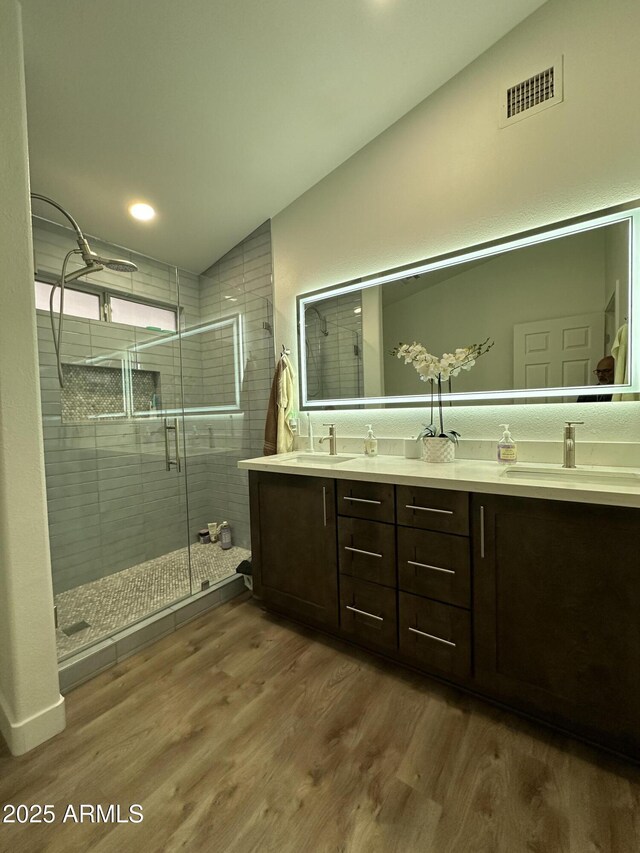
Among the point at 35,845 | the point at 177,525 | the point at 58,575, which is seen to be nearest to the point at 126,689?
the point at 35,845

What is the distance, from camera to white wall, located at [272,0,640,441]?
1.46 meters

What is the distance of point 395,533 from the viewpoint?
1.52 m

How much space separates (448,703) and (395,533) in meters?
0.67

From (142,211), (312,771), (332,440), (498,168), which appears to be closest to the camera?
(312,771)

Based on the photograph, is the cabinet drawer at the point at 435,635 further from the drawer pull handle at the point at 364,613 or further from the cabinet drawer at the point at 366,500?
the cabinet drawer at the point at 366,500

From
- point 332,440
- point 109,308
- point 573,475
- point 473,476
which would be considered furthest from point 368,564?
point 109,308

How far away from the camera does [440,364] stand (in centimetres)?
183

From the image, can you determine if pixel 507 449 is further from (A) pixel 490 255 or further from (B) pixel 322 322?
(B) pixel 322 322

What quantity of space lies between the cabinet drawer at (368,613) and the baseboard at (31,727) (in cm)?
117

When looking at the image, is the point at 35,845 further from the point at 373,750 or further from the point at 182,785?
the point at 373,750

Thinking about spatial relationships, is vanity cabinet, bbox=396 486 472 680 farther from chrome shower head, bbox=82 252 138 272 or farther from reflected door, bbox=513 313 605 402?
chrome shower head, bbox=82 252 138 272

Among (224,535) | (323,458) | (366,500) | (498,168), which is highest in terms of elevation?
(498,168)

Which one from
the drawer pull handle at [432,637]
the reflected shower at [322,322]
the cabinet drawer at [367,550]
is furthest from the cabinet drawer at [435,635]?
the reflected shower at [322,322]

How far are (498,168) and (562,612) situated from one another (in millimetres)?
1945
